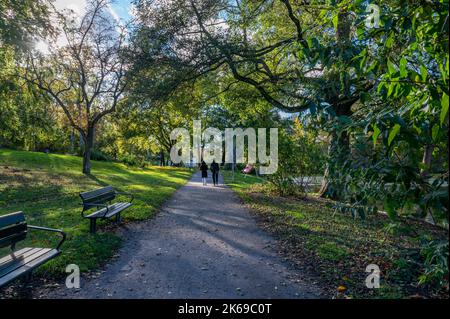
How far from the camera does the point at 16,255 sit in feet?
13.5

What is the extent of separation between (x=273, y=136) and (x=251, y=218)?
494 centimetres

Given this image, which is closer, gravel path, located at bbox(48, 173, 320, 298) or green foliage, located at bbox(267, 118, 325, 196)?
gravel path, located at bbox(48, 173, 320, 298)

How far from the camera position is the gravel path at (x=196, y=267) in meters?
3.94

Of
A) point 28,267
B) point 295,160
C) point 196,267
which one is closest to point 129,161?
point 295,160

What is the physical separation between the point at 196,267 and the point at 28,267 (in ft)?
8.07

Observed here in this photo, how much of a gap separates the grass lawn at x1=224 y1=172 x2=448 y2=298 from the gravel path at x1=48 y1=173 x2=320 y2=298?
0.44 meters

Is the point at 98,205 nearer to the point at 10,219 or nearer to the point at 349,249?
the point at 10,219

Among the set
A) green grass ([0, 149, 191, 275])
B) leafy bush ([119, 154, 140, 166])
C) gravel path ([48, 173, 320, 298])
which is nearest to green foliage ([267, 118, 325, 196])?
gravel path ([48, 173, 320, 298])

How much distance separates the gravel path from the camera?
3936 millimetres

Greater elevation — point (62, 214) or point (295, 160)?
point (295, 160)

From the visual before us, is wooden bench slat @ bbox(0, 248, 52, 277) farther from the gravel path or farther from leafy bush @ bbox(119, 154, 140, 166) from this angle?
leafy bush @ bbox(119, 154, 140, 166)
